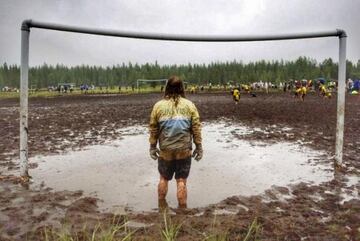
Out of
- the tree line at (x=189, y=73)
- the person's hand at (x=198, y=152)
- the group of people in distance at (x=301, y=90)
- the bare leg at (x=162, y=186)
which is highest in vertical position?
the tree line at (x=189, y=73)

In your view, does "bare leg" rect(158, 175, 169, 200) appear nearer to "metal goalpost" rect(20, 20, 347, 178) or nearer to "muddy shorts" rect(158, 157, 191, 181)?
"muddy shorts" rect(158, 157, 191, 181)

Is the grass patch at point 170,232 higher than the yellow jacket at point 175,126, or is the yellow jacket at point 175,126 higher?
the yellow jacket at point 175,126

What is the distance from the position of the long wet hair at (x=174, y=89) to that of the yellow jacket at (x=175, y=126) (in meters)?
0.05

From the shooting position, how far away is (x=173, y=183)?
23.8 ft

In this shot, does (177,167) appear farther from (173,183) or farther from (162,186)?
(173,183)

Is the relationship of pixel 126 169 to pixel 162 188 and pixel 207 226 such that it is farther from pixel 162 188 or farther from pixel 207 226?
pixel 207 226

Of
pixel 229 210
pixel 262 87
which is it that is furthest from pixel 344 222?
pixel 262 87

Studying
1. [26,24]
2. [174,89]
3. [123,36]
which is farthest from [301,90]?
[174,89]

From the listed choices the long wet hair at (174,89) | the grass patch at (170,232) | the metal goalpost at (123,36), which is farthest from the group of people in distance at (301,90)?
the grass patch at (170,232)

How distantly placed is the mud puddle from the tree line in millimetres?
107423

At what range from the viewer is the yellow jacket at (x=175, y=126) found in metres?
5.52

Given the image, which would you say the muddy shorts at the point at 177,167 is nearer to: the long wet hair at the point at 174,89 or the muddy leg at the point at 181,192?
the muddy leg at the point at 181,192

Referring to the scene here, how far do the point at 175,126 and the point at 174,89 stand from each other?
546mm

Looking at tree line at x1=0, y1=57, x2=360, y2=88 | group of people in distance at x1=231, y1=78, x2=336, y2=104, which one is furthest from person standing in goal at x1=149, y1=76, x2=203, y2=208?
tree line at x1=0, y1=57, x2=360, y2=88
